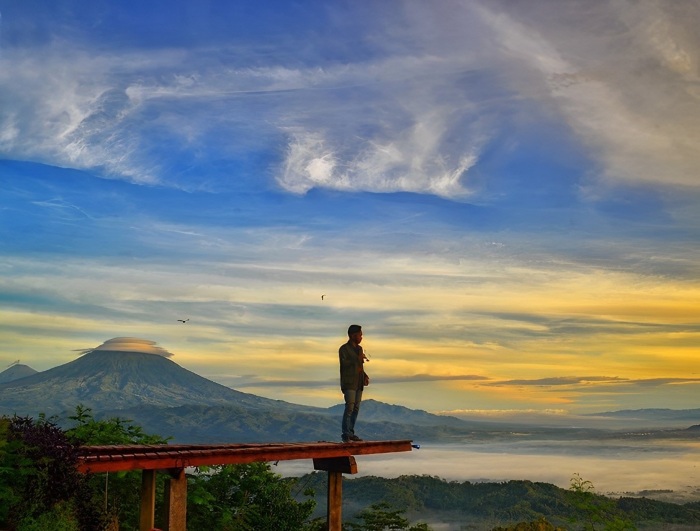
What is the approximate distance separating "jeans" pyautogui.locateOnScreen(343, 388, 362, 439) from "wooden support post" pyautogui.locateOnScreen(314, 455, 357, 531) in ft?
1.91

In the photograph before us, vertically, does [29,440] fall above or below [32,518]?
above

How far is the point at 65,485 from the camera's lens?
13375 millimetres

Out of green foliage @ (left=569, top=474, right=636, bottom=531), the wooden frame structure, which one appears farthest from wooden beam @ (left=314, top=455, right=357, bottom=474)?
green foliage @ (left=569, top=474, right=636, bottom=531)

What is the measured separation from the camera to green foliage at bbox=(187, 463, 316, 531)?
2061cm

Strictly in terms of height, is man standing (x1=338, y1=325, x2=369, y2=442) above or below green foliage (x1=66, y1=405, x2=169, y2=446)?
above

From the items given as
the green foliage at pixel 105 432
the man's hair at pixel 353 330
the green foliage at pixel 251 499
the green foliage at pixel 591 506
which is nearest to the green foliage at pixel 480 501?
the green foliage at pixel 251 499

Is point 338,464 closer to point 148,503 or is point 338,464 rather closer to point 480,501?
point 148,503

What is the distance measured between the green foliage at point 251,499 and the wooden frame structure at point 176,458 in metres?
4.31

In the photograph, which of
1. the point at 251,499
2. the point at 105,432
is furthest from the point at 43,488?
Answer: the point at 251,499

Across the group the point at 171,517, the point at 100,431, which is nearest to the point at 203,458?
the point at 171,517

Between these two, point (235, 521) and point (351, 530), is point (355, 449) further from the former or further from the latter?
point (351, 530)

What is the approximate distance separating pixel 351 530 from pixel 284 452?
16565 mm

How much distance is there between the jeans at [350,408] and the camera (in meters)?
17.5

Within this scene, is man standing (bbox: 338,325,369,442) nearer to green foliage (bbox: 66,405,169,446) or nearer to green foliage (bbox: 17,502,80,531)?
green foliage (bbox: 66,405,169,446)
